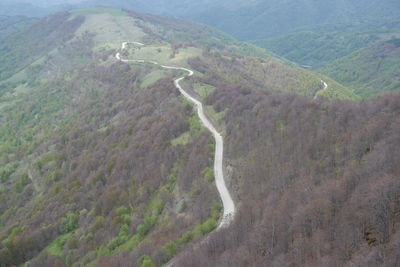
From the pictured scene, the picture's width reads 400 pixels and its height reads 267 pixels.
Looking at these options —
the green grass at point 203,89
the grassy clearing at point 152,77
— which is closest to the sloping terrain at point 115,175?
the green grass at point 203,89

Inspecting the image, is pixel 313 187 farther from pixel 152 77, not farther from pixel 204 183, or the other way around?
pixel 152 77

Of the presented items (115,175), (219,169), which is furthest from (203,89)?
(219,169)

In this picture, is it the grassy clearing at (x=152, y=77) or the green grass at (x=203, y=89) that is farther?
the grassy clearing at (x=152, y=77)

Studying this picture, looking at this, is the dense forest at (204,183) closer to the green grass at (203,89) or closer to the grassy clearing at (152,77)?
the green grass at (203,89)

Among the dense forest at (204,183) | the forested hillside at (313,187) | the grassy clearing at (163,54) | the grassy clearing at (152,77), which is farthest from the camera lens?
the grassy clearing at (163,54)

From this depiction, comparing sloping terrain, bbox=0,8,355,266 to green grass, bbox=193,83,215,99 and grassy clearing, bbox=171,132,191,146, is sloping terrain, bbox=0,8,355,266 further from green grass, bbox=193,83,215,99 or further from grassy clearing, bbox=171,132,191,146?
green grass, bbox=193,83,215,99

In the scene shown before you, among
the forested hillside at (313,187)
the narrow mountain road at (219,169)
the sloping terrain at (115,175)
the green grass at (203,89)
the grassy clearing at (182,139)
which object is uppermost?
the forested hillside at (313,187)

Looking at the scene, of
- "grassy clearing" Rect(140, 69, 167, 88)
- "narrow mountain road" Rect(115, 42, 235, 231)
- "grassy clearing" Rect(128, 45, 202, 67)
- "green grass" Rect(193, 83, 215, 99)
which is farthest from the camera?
"grassy clearing" Rect(128, 45, 202, 67)

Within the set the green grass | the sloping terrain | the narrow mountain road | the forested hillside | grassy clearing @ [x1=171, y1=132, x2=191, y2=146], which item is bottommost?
the sloping terrain

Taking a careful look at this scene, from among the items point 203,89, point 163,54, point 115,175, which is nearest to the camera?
point 115,175

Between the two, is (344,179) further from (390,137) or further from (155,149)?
(155,149)

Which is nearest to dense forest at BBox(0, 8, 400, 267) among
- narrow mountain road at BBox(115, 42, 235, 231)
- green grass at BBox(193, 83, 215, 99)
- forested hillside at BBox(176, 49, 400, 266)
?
forested hillside at BBox(176, 49, 400, 266)

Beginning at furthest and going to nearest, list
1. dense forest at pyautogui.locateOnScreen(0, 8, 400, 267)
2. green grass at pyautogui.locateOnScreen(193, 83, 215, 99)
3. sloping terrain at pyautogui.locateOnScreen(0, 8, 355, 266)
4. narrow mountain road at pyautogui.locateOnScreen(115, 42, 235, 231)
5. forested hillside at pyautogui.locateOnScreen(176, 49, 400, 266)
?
green grass at pyautogui.locateOnScreen(193, 83, 215, 99), sloping terrain at pyautogui.locateOnScreen(0, 8, 355, 266), narrow mountain road at pyautogui.locateOnScreen(115, 42, 235, 231), dense forest at pyautogui.locateOnScreen(0, 8, 400, 267), forested hillside at pyautogui.locateOnScreen(176, 49, 400, 266)
